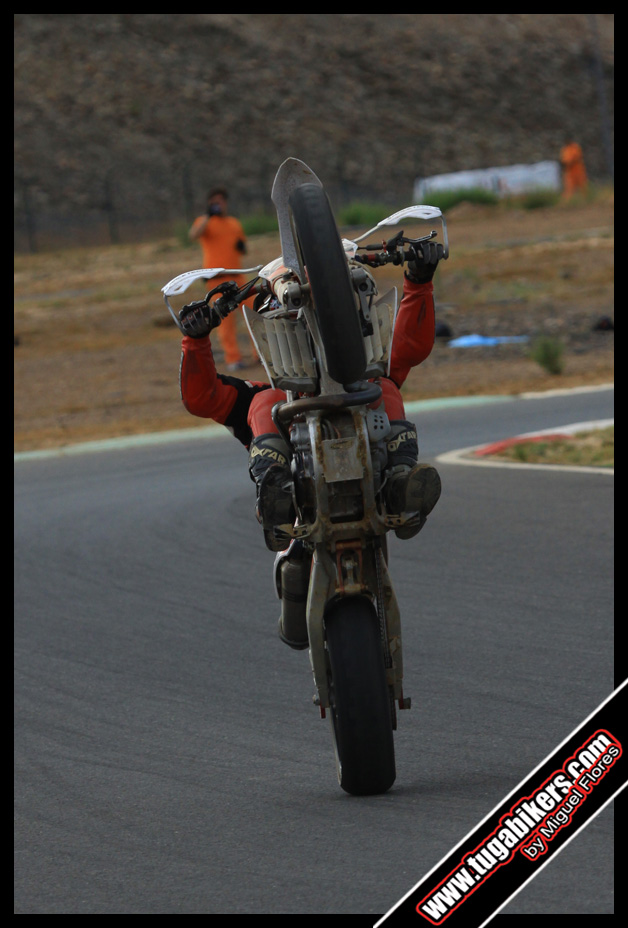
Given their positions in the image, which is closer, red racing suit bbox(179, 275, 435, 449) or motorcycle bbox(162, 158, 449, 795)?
motorcycle bbox(162, 158, 449, 795)

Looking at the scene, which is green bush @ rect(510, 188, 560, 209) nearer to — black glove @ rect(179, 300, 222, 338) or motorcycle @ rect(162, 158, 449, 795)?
motorcycle @ rect(162, 158, 449, 795)

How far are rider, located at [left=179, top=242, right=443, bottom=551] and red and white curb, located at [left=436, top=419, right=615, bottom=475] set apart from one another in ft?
25.8

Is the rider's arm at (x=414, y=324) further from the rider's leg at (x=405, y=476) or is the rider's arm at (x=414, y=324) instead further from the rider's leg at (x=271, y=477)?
the rider's leg at (x=271, y=477)

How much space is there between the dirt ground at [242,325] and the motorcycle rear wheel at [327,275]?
532 inches

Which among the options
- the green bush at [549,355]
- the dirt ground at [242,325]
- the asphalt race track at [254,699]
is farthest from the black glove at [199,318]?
the green bush at [549,355]

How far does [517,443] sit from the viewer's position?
13.6 meters

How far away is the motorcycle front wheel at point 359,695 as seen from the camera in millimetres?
4590

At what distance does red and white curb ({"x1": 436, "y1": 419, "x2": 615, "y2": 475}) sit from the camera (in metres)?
12.8

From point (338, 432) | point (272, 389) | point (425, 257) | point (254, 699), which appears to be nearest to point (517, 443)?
point (254, 699)

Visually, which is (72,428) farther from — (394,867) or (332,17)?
(332,17)

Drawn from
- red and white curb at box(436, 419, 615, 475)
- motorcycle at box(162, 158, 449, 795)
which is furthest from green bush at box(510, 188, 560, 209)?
motorcycle at box(162, 158, 449, 795)

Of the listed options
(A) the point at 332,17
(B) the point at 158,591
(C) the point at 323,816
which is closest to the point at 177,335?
(B) the point at 158,591

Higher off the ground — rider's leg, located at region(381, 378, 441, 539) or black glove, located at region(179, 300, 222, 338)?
black glove, located at region(179, 300, 222, 338)
